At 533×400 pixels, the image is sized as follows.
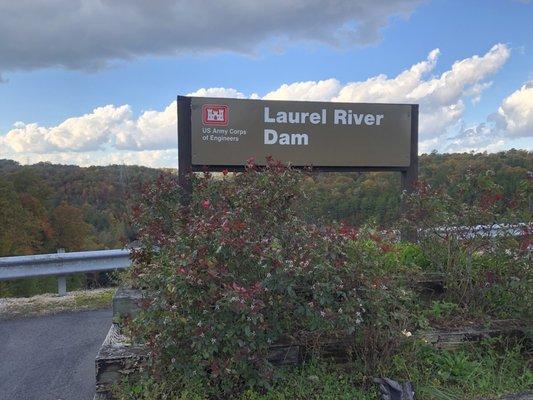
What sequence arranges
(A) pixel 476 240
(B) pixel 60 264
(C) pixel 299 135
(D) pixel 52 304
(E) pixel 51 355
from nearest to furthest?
1. (A) pixel 476 240
2. (E) pixel 51 355
3. (C) pixel 299 135
4. (D) pixel 52 304
5. (B) pixel 60 264

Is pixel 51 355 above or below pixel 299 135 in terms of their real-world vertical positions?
below

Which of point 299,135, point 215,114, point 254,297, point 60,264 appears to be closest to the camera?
point 254,297

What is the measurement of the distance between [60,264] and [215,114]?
336cm

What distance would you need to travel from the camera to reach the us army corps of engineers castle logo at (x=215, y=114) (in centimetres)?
604

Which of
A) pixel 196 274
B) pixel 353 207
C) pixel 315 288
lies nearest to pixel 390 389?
pixel 315 288

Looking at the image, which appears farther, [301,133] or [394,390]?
[301,133]

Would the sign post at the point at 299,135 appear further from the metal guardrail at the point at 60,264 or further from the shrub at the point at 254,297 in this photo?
the shrub at the point at 254,297

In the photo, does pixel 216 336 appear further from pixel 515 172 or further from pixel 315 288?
pixel 515 172

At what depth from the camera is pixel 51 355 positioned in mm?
4898

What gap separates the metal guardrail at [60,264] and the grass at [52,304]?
0.32 m

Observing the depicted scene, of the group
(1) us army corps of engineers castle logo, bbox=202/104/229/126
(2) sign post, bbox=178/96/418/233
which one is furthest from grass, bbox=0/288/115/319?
(1) us army corps of engineers castle logo, bbox=202/104/229/126

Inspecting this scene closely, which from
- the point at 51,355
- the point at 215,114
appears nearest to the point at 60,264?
the point at 51,355

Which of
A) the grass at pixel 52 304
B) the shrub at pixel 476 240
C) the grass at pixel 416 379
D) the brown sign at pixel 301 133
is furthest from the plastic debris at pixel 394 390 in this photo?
the grass at pixel 52 304

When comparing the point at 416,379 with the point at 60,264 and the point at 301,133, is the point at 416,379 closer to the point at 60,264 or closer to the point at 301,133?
the point at 301,133
